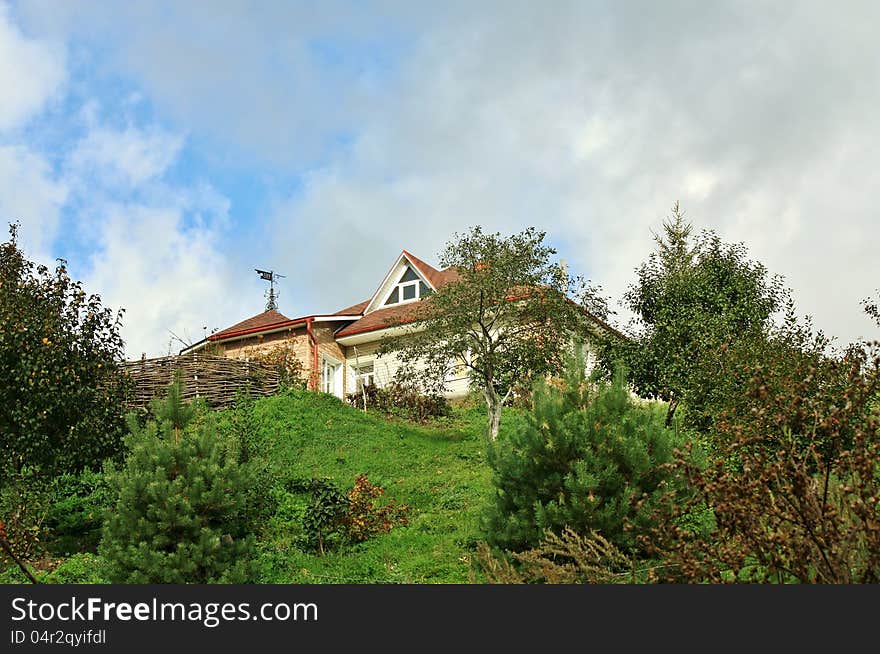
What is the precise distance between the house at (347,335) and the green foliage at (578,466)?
627 inches

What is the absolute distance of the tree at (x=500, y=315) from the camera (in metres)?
20.2

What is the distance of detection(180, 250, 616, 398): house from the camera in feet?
88.6

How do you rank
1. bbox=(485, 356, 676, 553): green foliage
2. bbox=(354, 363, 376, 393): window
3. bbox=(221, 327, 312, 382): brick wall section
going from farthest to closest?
bbox=(354, 363, 376, 393): window
bbox=(221, 327, 312, 382): brick wall section
bbox=(485, 356, 676, 553): green foliage

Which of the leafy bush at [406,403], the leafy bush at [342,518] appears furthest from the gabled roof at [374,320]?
the leafy bush at [342,518]

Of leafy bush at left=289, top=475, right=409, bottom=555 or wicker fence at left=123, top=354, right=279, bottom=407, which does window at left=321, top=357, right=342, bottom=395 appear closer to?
wicker fence at left=123, top=354, right=279, bottom=407

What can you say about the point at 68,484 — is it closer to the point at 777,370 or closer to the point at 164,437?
the point at 164,437

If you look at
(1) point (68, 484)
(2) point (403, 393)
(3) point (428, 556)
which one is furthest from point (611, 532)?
(2) point (403, 393)

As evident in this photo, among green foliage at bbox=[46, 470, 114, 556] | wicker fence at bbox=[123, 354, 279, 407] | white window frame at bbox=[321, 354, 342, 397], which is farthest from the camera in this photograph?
white window frame at bbox=[321, 354, 342, 397]

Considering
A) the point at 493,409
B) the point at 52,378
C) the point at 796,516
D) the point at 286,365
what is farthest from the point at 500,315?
the point at 796,516

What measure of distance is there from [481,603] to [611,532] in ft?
16.1

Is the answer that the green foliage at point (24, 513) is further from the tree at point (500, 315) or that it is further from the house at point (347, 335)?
the house at point (347, 335)

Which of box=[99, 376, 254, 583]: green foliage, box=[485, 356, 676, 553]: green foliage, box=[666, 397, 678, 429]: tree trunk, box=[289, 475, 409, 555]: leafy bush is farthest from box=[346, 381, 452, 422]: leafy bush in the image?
box=[485, 356, 676, 553]: green foliage

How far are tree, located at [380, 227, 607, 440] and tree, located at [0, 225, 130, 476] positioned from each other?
7.85 meters

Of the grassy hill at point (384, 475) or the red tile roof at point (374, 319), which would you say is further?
the red tile roof at point (374, 319)
